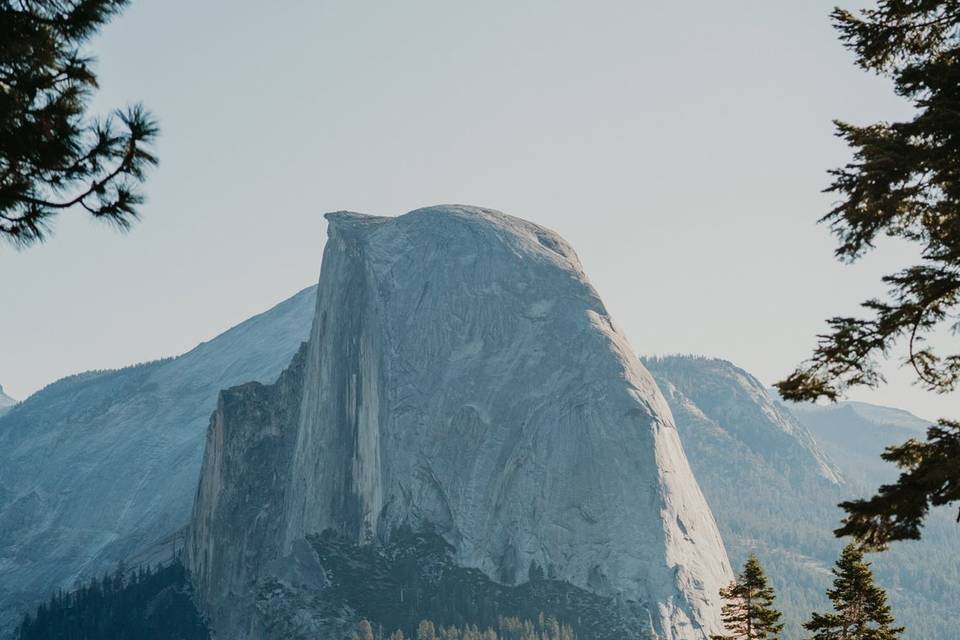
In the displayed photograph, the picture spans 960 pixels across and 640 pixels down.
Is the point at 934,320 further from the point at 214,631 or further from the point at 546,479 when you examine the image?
the point at 214,631

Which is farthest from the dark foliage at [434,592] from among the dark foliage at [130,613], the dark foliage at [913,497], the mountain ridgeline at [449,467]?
the dark foliage at [913,497]

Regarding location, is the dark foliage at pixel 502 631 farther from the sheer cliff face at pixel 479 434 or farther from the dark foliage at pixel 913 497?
the dark foliage at pixel 913 497

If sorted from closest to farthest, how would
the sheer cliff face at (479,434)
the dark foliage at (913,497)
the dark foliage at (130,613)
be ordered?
the dark foliage at (913,497), the sheer cliff face at (479,434), the dark foliage at (130,613)

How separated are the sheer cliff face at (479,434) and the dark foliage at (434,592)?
2075 millimetres

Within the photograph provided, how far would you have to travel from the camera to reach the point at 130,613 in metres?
177

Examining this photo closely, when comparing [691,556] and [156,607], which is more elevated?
[691,556]

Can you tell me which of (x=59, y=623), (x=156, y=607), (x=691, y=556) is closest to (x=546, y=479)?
(x=691, y=556)

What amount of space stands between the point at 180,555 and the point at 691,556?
88.8 m

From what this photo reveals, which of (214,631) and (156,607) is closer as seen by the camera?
(214,631)

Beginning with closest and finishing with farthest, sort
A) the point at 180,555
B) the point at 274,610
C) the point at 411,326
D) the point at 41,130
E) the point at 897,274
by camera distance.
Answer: the point at 41,130
the point at 897,274
the point at 274,610
the point at 411,326
the point at 180,555

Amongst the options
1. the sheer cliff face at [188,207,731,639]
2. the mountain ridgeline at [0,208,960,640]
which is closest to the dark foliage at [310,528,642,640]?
the mountain ridgeline at [0,208,960,640]

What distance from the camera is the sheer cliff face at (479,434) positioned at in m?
150

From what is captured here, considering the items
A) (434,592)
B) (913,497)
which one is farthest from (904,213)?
(434,592)

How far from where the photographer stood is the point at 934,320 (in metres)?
14.7
